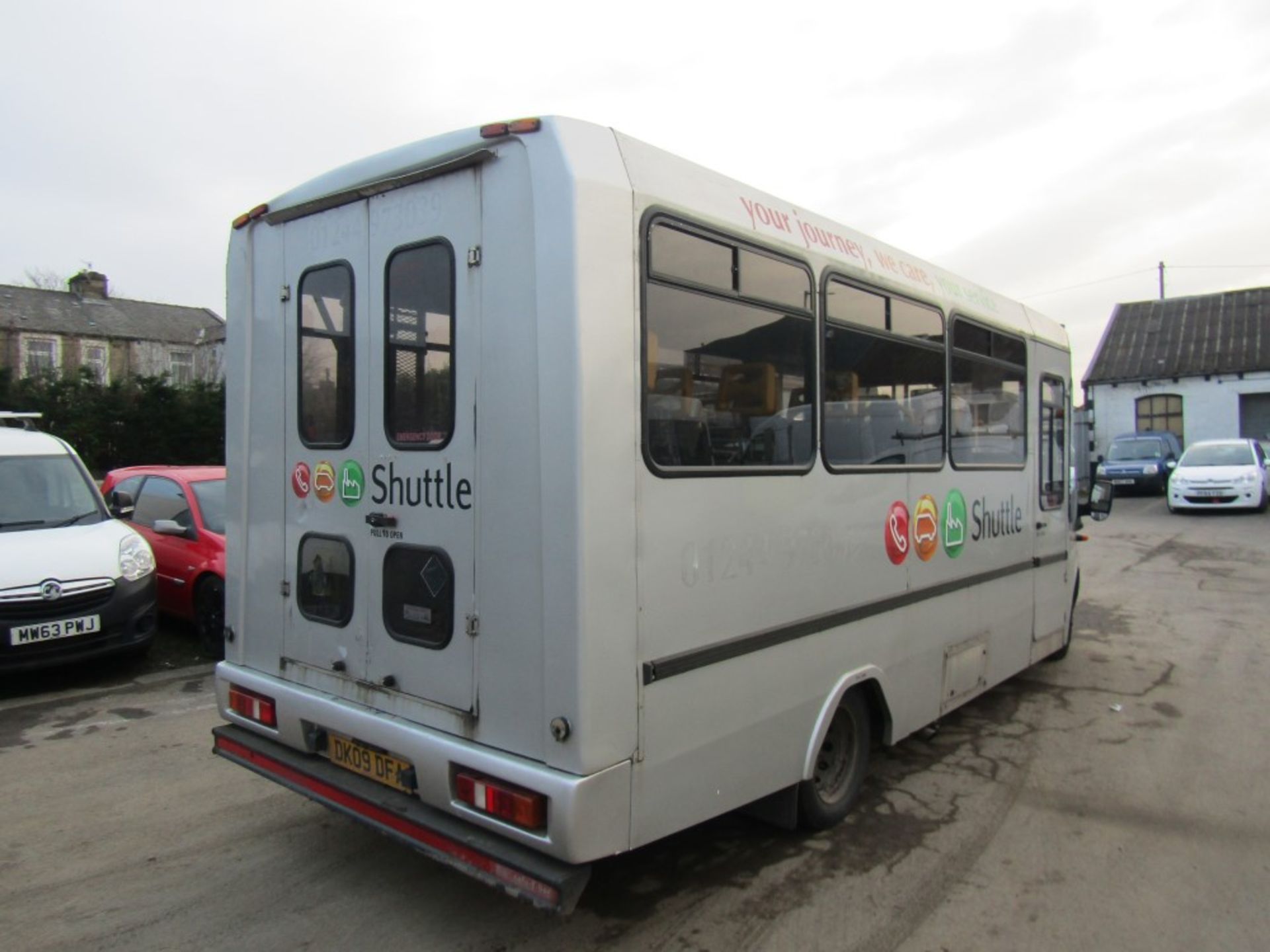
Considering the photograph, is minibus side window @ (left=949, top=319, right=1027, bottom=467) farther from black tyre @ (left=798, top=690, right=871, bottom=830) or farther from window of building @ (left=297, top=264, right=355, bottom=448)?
window of building @ (left=297, top=264, right=355, bottom=448)

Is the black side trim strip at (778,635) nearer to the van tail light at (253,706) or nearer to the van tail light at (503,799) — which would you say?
the van tail light at (503,799)

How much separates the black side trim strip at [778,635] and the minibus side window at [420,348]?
1127mm

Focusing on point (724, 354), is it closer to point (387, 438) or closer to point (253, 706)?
point (387, 438)

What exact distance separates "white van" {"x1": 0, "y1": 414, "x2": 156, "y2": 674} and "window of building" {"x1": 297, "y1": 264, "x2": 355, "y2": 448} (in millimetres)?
3816

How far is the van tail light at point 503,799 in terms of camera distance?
2.78 m

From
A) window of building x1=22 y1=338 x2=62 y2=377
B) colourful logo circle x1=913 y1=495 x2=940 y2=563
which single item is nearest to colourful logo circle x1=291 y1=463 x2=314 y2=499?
colourful logo circle x1=913 y1=495 x2=940 y2=563

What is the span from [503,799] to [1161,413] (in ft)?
113

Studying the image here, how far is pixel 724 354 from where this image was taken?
333cm

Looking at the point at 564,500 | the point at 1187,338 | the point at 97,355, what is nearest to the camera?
the point at 564,500

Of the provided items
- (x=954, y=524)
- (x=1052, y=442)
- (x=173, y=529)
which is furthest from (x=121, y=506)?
(x=1052, y=442)

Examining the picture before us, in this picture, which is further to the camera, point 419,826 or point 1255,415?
point 1255,415

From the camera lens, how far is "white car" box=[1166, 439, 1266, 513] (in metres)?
18.1

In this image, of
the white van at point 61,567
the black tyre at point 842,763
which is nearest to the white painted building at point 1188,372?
the black tyre at point 842,763

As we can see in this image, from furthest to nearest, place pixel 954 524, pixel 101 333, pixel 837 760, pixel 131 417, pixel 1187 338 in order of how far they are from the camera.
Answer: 1. pixel 101 333
2. pixel 1187 338
3. pixel 131 417
4. pixel 954 524
5. pixel 837 760
